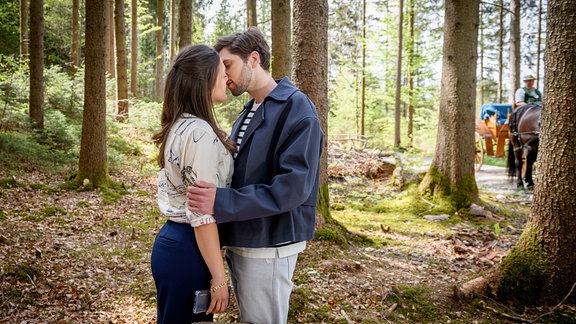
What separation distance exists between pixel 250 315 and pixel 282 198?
0.64 m

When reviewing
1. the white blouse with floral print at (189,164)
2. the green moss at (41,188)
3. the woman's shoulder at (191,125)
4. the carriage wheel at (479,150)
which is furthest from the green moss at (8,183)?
the carriage wheel at (479,150)

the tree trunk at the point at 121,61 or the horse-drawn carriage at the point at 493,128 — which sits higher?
the tree trunk at the point at 121,61

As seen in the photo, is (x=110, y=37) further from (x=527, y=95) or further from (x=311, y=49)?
(x=527, y=95)

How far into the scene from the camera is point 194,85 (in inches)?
76.3

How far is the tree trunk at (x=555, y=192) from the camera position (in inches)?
136

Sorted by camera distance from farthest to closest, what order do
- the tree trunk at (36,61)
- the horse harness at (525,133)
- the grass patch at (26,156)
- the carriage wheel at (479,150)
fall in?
the carriage wheel at (479,150) < the tree trunk at (36,61) < the horse harness at (525,133) < the grass patch at (26,156)

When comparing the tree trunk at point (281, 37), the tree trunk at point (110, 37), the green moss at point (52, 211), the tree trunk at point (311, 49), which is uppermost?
the tree trunk at point (110, 37)

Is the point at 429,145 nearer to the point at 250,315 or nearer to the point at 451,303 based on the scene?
the point at 451,303

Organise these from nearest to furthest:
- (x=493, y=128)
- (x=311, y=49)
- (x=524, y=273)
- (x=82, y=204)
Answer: (x=524, y=273) → (x=311, y=49) → (x=82, y=204) → (x=493, y=128)

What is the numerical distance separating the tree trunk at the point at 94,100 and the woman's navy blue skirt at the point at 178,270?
6.51 m

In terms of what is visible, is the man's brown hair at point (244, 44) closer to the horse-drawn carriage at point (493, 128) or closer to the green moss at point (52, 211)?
the green moss at point (52, 211)

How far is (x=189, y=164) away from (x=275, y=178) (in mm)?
397

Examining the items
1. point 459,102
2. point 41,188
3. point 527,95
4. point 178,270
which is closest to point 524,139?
point 527,95

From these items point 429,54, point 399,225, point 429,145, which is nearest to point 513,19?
point 429,54
